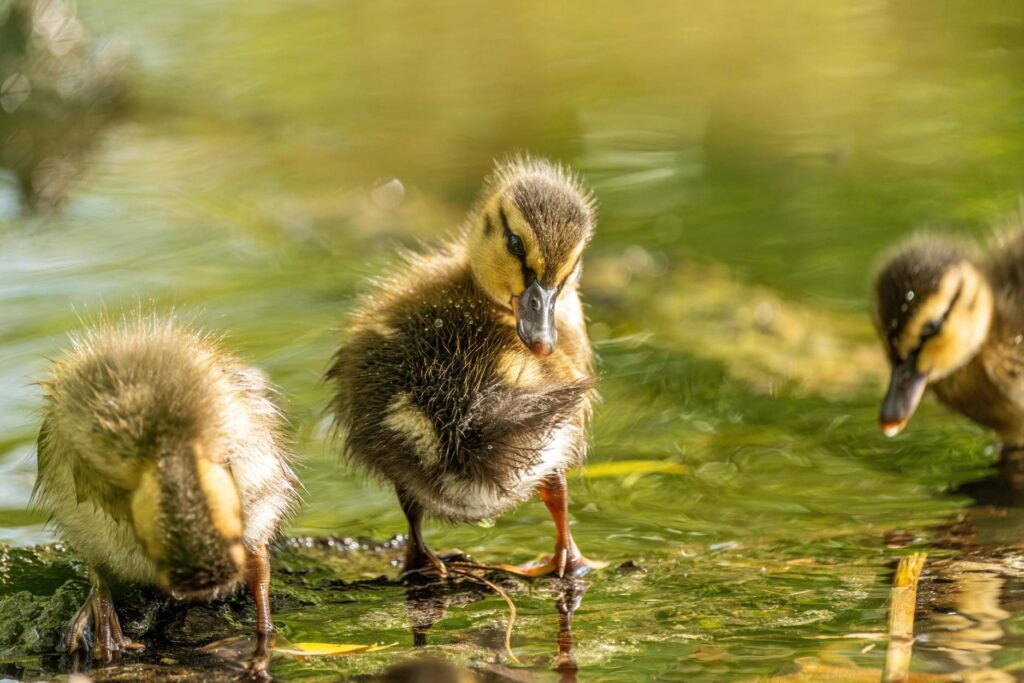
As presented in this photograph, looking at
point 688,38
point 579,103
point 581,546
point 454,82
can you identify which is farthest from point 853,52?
point 581,546

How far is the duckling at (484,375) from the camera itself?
3.95 metres

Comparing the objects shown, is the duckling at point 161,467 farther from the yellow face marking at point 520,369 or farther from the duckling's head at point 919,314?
the duckling's head at point 919,314

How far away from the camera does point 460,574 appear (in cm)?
424

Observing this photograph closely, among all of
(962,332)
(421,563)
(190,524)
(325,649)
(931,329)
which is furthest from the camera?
(962,332)

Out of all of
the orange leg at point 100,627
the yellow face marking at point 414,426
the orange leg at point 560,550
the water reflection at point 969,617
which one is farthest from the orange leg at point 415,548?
the water reflection at point 969,617

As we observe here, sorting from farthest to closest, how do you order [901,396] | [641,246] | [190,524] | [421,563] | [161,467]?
[641,246] → [901,396] → [421,563] → [161,467] → [190,524]

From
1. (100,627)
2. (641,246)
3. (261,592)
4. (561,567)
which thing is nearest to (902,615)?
(561,567)

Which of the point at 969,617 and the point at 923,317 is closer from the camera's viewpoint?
the point at 969,617

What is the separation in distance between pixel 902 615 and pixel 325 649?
1395 millimetres

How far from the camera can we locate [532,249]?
4.24m

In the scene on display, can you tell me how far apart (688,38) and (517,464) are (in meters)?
7.94

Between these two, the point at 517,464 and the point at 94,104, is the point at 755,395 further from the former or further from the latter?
the point at 94,104

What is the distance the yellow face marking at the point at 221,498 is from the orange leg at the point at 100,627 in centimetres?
72

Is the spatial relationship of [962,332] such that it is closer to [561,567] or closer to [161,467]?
[561,567]
